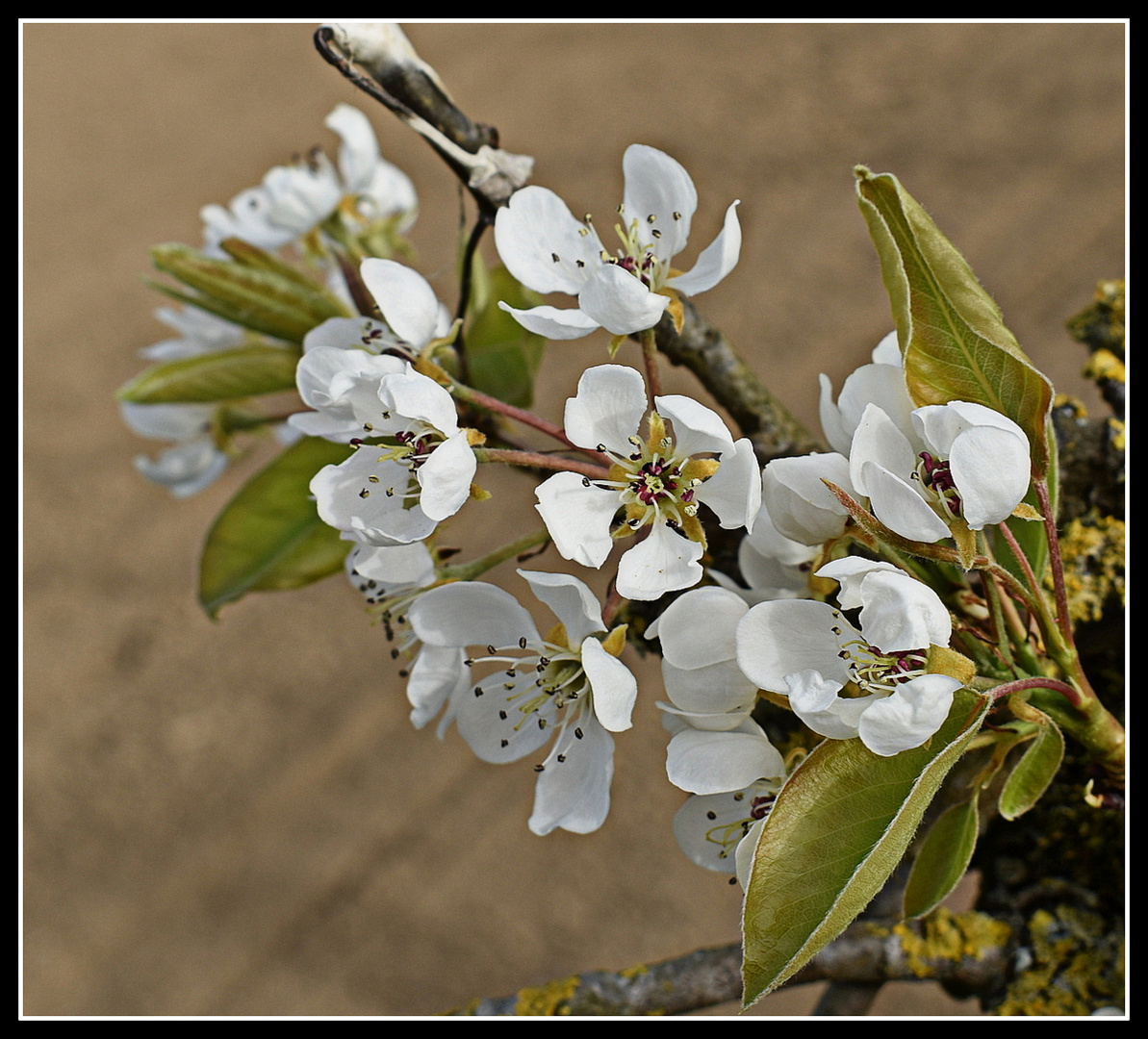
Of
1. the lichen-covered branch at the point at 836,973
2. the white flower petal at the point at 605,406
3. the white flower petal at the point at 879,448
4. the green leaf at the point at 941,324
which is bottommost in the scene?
the lichen-covered branch at the point at 836,973

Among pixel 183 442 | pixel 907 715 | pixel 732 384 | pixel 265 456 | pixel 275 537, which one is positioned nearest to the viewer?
pixel 907 715

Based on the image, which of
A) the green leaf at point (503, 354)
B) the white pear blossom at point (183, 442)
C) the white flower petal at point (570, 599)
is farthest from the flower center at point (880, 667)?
the white pear blossom at point (183, 442)

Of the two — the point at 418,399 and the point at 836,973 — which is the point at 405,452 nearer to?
the point at 418,399

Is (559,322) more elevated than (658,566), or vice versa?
(559,322)

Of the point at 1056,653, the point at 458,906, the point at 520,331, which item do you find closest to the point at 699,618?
the point at 1056,653

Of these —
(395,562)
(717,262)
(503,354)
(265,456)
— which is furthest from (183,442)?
(265,456)

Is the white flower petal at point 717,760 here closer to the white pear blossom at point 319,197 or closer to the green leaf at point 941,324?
the green leaf at point 941,324

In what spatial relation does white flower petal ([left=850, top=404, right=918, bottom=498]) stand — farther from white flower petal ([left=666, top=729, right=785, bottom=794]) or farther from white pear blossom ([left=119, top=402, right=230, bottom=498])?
white pear blossom ([left=119, top=402, right=230, bottom=498])
